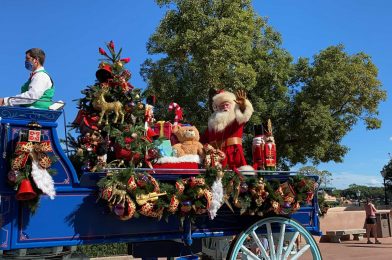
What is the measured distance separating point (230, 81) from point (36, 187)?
10.8m

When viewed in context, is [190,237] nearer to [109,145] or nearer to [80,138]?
[109,145]

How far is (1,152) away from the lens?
411 cm

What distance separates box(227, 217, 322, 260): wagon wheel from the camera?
5360mm

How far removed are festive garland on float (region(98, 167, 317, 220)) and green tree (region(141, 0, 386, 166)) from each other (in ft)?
25.4

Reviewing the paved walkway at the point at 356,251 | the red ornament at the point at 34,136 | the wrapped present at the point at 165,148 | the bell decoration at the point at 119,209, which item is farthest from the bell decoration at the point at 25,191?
the paved walkway at the point at 356,251

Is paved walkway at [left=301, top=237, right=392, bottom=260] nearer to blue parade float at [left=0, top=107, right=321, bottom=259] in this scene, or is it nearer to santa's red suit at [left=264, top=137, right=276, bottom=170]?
santa's red suit at [left=264, top=137, right=276, bottom=170]

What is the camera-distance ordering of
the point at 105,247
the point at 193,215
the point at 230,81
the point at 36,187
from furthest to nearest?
the point at 230,81 < the point at 105,247 < the point at 193,215 < the point at 36,187

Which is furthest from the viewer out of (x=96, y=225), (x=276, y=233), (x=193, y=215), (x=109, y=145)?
(x=276, y=233)

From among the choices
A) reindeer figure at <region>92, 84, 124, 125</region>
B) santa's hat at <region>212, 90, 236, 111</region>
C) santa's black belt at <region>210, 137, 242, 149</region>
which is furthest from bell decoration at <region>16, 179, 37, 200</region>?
santa's hat at <region>212, 90, 236, 111</region>

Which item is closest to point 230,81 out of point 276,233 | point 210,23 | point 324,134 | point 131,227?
point 210,23

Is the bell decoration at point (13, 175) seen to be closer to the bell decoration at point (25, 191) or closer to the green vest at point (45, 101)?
the bell decoration at point (25, 191)

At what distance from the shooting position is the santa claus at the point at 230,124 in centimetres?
628

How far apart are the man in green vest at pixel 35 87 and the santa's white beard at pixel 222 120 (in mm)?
2509

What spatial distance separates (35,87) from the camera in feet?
15.1
